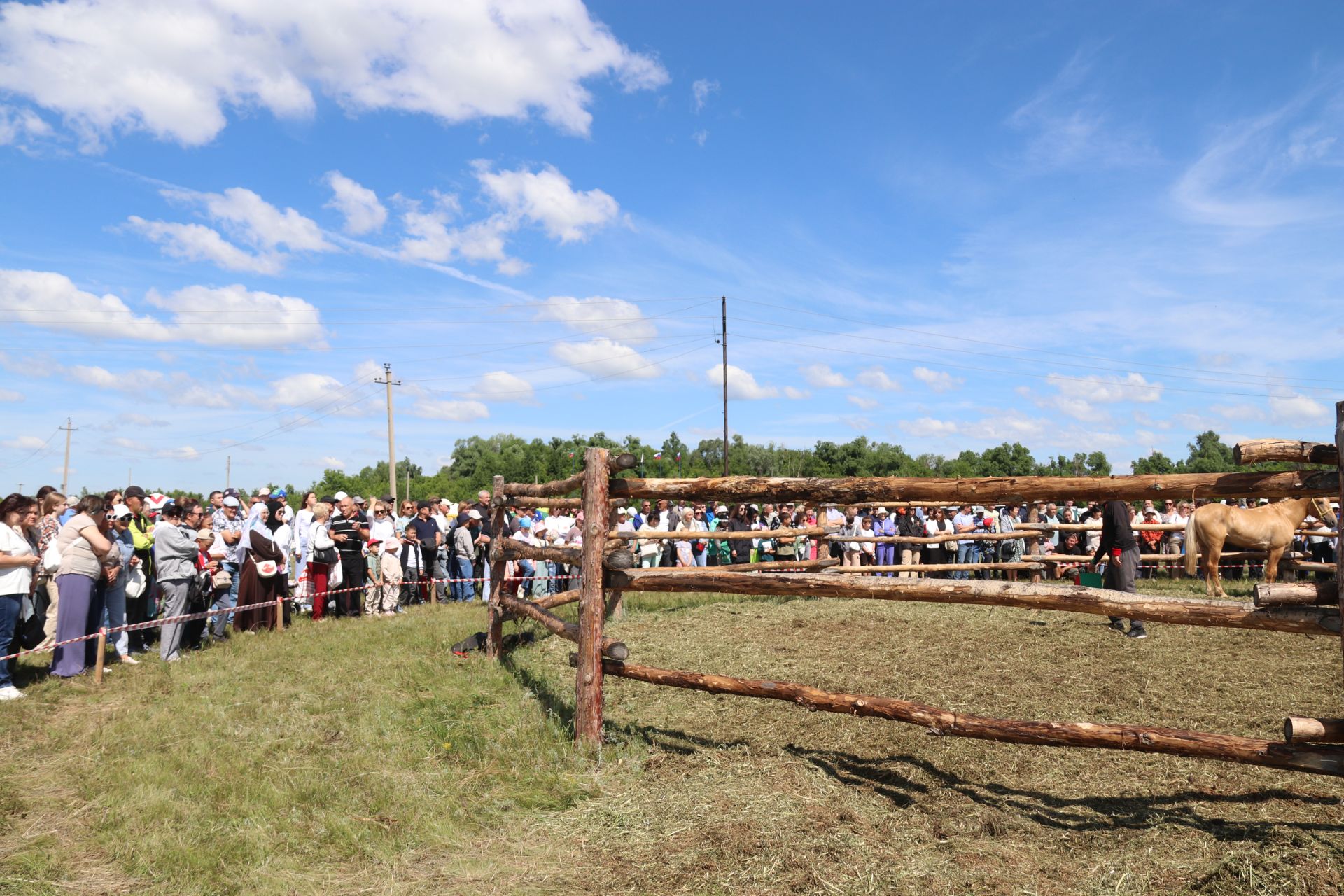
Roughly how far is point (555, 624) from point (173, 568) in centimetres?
559

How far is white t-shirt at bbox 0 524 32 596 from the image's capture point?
304 inches

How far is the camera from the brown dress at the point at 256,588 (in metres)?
11.1

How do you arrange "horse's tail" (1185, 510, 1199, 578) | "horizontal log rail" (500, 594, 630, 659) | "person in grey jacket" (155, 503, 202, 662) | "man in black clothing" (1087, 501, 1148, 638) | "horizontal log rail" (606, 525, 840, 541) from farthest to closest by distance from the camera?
"horse's tail" (1185, 510, 1199, 578), "horizontal log rail" (606, 525, 840, 541), "man in black clothing" (1087, 501, 1148, 638), "person in grey jacket" (155, 503, 202, 662), "horizontal log rail" (500, 594, 630, 659)

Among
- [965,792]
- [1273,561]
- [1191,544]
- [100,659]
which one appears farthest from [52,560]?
[1273,561]

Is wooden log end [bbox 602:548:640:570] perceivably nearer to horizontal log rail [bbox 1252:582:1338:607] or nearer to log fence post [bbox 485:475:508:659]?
log fence post [bbox 485:475:508:659]

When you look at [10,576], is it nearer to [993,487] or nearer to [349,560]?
[349,560]

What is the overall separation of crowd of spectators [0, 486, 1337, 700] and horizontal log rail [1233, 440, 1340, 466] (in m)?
1.90

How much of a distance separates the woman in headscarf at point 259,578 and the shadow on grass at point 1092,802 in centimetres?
869

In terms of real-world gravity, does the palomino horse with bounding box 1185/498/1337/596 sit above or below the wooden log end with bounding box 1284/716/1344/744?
above

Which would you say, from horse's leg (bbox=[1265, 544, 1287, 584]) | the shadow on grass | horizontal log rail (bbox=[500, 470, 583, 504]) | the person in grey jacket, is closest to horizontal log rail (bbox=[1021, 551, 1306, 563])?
horse's leg (bbox=[1265, 544, 1287, 584])

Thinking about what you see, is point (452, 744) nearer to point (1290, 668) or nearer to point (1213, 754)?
point (1213, 754)

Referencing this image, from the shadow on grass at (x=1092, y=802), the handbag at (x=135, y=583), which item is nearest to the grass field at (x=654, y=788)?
the shadow on grass at (x=1092, y=802)

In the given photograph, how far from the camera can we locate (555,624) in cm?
680

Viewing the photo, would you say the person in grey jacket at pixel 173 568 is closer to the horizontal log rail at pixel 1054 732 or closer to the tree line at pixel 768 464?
the horizontal log rail at pixel 1054 732
